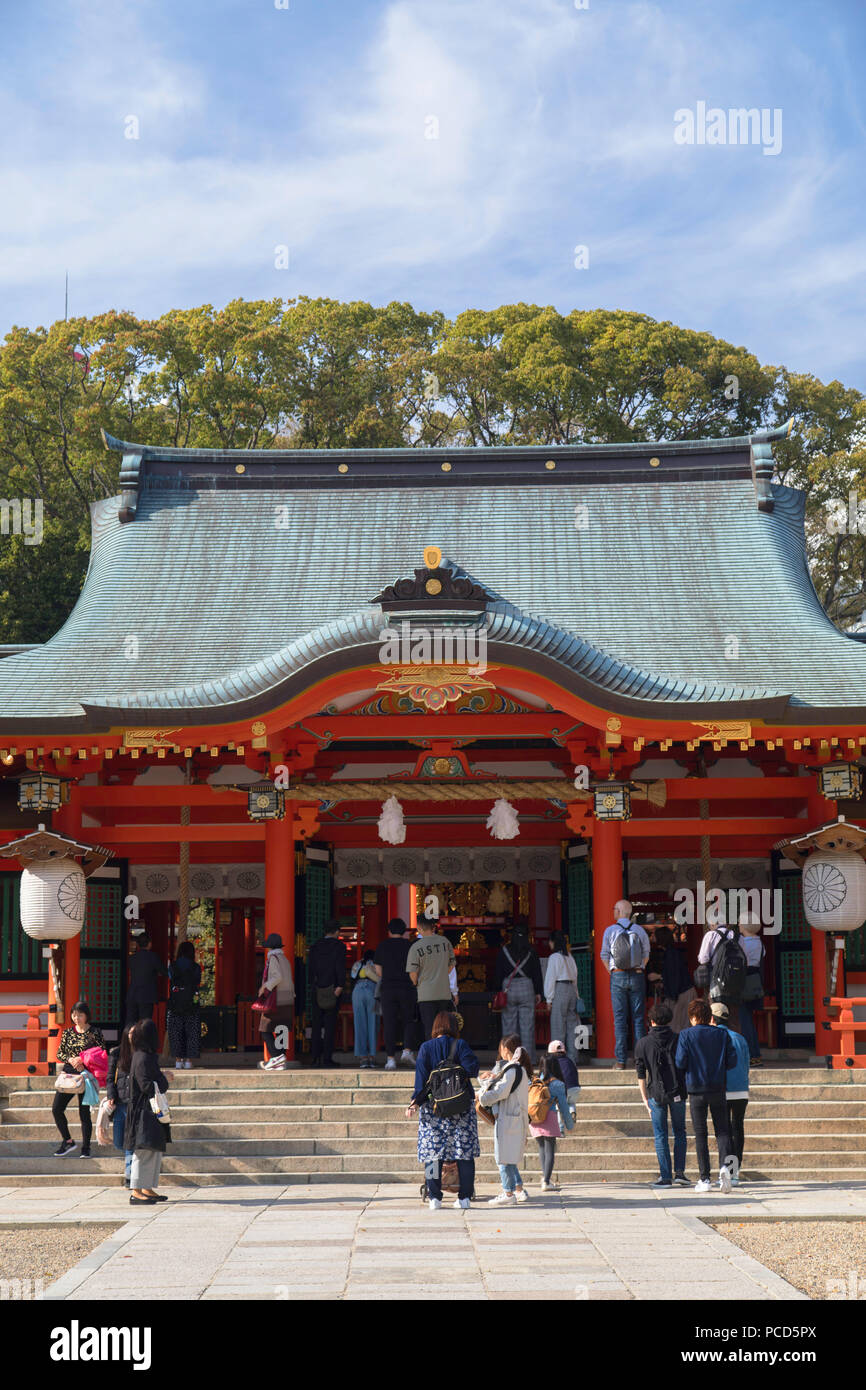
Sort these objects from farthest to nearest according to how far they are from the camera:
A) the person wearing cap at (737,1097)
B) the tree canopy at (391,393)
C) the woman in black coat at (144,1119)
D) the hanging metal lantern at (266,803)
Result: the tree canopy at (391,393) < the hanging metal lantern at (266,803) < the person wearing cap at (737,1097) < the woman in black coat at (144,1119)

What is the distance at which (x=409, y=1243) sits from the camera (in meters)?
8.87

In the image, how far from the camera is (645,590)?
1905cm

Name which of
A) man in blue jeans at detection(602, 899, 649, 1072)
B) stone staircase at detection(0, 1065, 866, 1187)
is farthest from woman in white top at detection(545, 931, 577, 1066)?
stone staircase at detection(0, 1065, 866, 1187)

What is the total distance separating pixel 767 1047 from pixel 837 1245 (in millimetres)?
7908

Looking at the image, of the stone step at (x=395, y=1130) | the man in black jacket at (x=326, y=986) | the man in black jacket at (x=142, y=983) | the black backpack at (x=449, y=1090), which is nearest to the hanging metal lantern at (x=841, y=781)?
the stone step at (x=395, y=1130)

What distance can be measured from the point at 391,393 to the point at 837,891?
79.0ft

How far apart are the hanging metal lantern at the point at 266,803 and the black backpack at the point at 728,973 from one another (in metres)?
4.98

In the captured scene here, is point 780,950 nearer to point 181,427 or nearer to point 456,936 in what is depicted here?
point 456,936

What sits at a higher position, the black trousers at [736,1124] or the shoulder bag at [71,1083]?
the shoulder bag at [71,1083]

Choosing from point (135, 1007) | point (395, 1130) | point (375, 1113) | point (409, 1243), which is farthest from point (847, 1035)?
point (135, 1007)

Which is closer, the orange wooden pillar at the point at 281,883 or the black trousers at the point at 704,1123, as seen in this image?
the black trousers at the point at 704,1123

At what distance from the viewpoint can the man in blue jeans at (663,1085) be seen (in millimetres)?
11047

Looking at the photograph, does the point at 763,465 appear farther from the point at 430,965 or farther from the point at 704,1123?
the point at 704,1123

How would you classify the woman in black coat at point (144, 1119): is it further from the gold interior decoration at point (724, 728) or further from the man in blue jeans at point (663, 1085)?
the gold interior decoration at point (724, 728)
